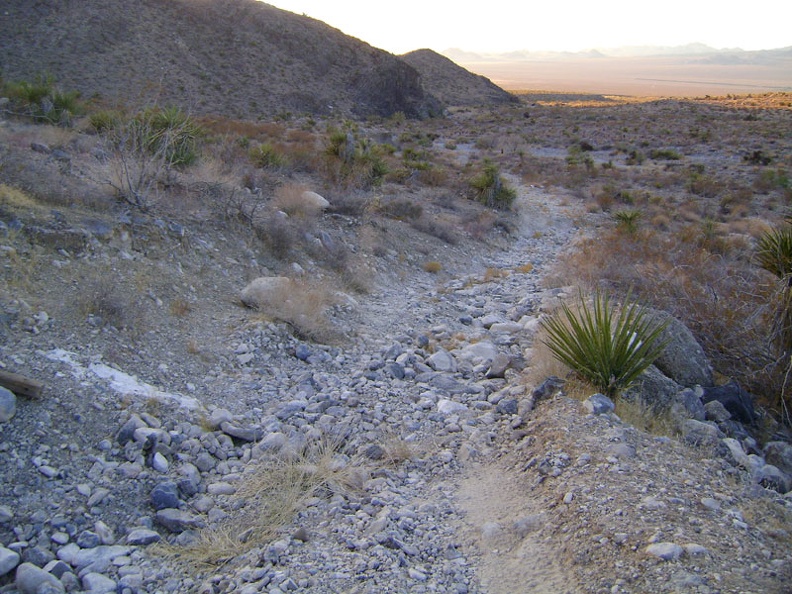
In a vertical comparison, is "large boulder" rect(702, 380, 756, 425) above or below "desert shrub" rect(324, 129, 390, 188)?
below

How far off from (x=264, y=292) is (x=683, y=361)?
441cm

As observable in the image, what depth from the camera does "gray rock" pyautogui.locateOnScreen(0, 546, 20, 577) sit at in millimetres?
3107

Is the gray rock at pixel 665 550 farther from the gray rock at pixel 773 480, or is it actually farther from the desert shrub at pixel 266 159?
the desert shrub at pixel 266 159

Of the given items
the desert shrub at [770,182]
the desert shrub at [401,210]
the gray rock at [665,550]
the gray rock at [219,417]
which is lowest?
the gray rock at [219,417]

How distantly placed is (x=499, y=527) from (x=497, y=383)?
2341 mm

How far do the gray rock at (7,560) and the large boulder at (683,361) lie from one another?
5.30 m

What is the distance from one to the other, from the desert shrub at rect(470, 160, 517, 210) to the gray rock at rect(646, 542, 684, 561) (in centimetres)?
1197

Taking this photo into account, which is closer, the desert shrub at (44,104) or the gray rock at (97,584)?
the gray rock at (97,584)

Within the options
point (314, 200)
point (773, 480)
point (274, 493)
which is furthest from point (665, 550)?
point (314, 200)

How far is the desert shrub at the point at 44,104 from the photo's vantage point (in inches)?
507

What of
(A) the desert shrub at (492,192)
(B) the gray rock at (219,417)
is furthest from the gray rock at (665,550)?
(A) the desert shrub at (492,192)

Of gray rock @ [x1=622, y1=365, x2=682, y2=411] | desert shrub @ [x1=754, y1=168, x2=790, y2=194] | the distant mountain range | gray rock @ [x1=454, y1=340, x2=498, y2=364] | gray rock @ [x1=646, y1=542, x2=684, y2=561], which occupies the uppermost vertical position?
the distant mountain range

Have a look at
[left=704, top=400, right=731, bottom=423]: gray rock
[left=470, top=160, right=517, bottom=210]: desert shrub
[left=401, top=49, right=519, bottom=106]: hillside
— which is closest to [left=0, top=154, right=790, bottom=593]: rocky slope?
[left=704, top=400, right=731, bottom=423]: gray rock

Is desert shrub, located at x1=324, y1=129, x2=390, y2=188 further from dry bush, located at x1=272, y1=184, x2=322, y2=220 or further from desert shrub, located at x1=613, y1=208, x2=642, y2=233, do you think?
desert shrub, located at x1=613, y1=208, x2=642, y2=233
